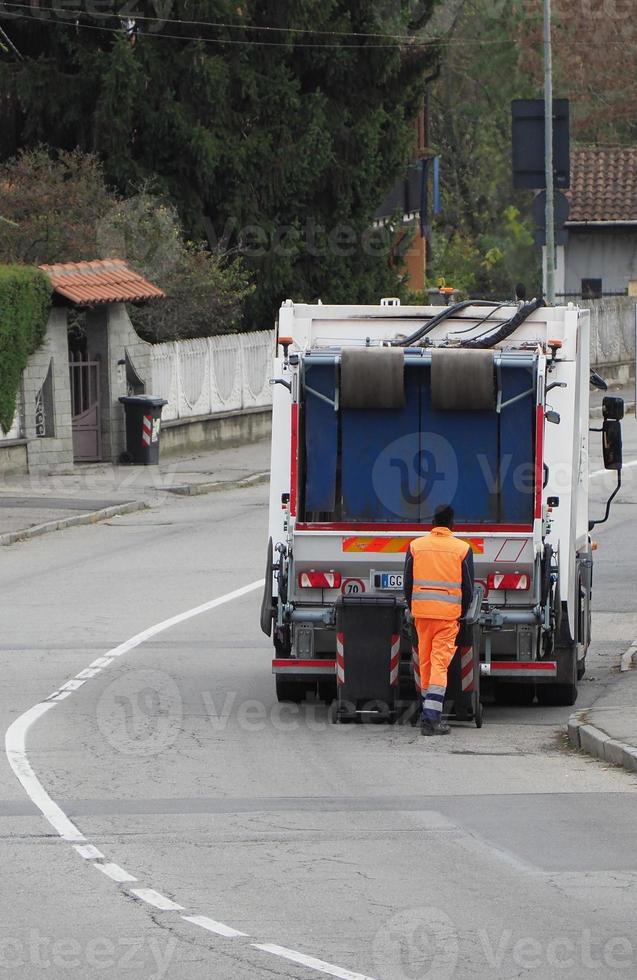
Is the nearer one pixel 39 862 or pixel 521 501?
pixel 39 862

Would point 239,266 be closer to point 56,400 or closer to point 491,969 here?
point 56,400

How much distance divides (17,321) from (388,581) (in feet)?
60.3

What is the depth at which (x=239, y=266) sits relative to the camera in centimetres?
4053

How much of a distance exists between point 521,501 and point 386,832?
4.55 m

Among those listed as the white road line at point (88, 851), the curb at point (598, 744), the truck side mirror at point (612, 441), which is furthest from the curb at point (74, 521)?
the white road line at point (88, 851)

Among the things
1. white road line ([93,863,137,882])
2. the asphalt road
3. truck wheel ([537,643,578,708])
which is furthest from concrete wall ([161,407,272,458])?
white road line ([93,863,137,882])

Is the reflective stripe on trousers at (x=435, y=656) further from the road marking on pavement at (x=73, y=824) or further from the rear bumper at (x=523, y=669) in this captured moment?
the road marking on pavement at (x=73, y=824)

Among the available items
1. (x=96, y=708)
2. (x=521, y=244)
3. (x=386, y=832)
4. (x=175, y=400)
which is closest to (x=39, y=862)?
(x=386, y=832)

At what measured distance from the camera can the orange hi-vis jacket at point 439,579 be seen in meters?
13.8

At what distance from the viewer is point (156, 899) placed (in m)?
8.92

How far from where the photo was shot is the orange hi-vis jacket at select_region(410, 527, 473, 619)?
13.8m

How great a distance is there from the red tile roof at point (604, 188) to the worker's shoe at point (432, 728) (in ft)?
154

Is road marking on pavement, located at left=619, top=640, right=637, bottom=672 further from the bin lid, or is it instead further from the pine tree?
the pine tree

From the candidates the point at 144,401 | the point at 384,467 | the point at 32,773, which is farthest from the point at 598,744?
the point at 144,401
